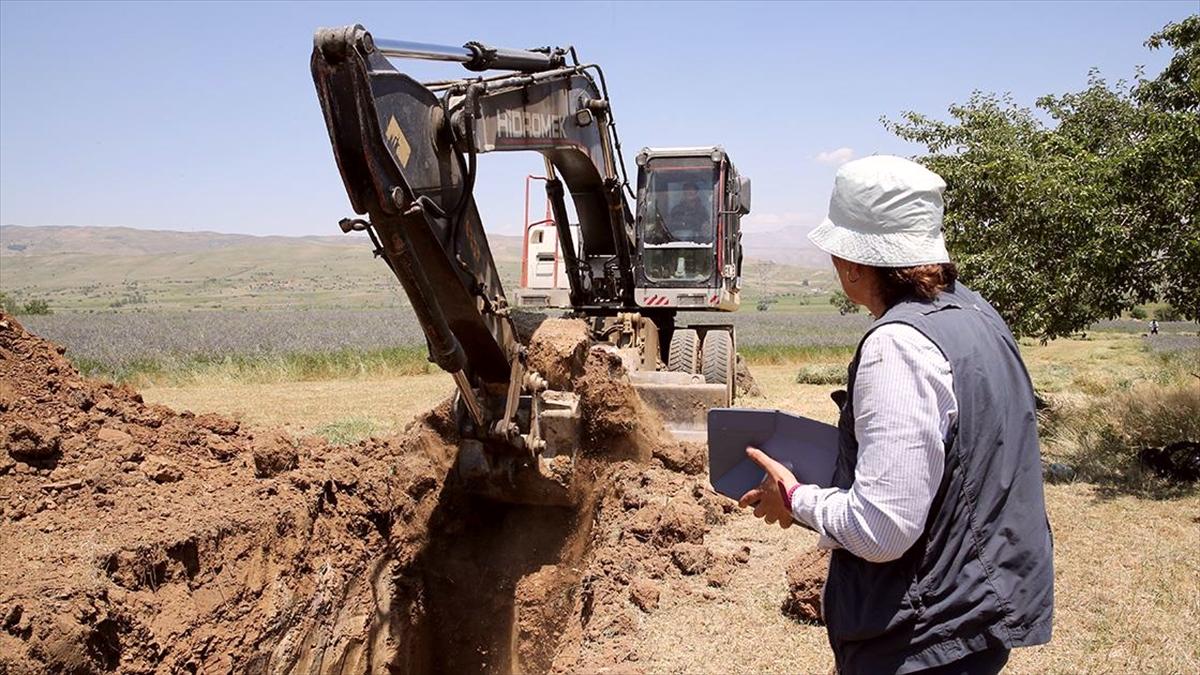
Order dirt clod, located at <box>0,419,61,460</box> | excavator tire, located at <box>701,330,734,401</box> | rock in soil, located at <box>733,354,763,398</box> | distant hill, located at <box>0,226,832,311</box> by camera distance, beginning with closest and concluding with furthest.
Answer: dirt clod, located at <box>0,419,61,460</box>
excavator tire, located at <box>701,330,734,401</box>
rock in soil, located at <box>733,354,763,398</box>
distant hill, located at <box>0,226,832,311</box>

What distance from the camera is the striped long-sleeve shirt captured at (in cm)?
205

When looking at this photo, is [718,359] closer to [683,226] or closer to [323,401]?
[683,226]

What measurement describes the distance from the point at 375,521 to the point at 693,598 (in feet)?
6.78

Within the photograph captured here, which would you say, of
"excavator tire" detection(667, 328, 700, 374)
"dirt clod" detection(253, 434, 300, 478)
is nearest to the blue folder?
"dirt clod" detection(253, 434, 300, 478)

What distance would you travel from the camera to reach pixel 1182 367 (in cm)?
1945

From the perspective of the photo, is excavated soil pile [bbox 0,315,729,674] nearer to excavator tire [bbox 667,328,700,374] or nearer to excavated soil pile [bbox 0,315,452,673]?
excavated soil pile [bbox 0,315,452,673]

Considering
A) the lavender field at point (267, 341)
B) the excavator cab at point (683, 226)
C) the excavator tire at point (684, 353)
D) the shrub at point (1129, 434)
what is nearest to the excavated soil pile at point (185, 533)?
the excavator tire at point (684, 353)

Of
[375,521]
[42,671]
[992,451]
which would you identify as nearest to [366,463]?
[375,521]

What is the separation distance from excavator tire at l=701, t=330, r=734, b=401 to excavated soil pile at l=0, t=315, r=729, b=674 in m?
2.12

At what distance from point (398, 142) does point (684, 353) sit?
5859 millimetres

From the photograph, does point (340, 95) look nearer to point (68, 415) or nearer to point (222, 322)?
point (68, 415)

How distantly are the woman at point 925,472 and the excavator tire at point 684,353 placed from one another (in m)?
7.51

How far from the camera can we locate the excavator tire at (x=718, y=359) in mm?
10016

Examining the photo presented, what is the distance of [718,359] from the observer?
1008cm
